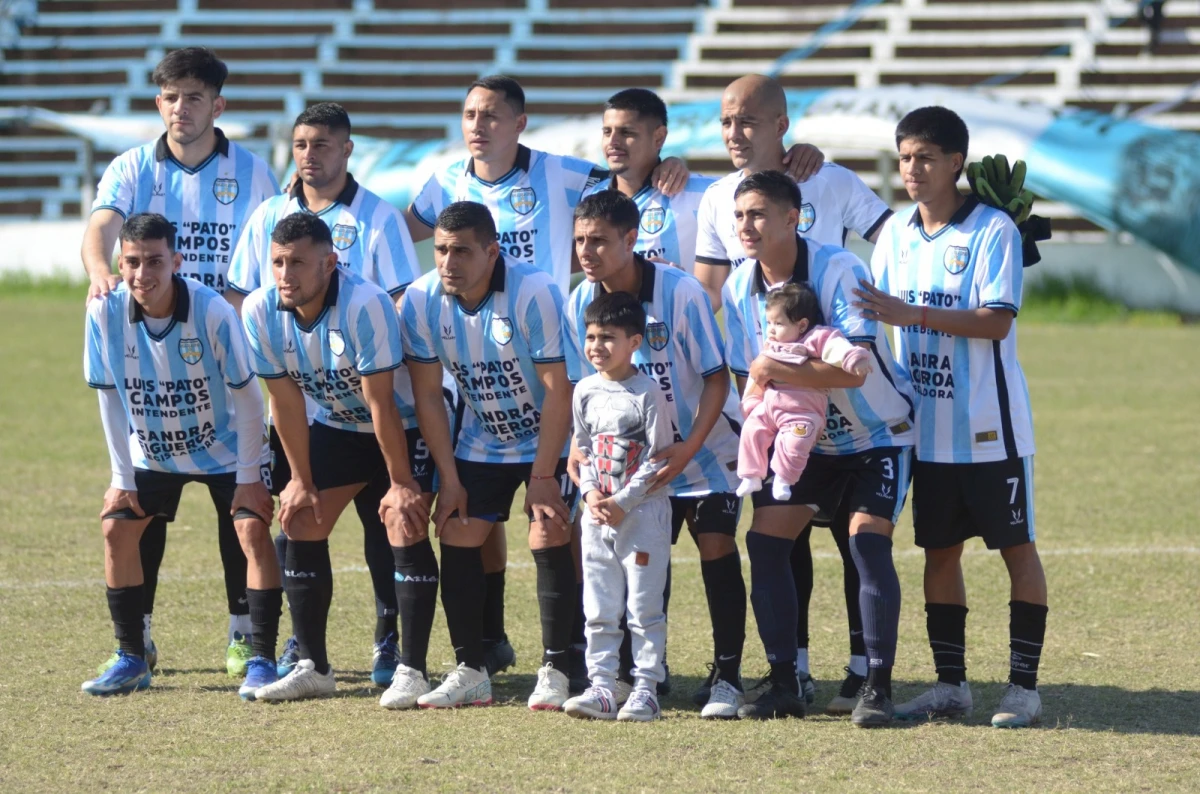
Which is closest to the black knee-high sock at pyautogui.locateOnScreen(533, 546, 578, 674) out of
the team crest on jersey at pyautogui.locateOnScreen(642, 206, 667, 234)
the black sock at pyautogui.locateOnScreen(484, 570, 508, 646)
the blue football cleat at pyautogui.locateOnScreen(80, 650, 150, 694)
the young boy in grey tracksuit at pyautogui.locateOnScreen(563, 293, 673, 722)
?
the young boy in grey tracksuit at pyautogui.locateOnScreen(563, 293, 673, 722)

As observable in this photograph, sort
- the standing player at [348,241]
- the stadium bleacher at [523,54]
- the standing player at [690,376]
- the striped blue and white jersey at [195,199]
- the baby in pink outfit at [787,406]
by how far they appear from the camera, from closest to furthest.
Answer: the baby in pink outfit at [787,406], the standing player at [690,376], the standing player at [348,241], the striped blue and white jersey at [195,199], the stadium bleacher at [523,54]

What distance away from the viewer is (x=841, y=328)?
477cm

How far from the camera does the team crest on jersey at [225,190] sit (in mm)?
6000

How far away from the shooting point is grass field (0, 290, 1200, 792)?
13.9 feet

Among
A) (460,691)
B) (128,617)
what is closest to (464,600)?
(460,691)

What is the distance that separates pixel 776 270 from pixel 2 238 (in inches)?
829

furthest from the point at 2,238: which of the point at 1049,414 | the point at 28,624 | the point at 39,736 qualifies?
the point at 39,736

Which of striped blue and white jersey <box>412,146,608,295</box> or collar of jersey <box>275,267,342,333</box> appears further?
striped blue and white jersey <box>412,146,608,295</box>

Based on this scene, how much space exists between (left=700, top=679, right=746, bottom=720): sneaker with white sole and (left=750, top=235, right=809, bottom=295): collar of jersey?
1253 mm

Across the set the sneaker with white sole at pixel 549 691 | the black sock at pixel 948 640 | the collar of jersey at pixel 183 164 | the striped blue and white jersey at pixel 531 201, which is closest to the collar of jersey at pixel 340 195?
the striped blue and white jersey at pixel 531 201

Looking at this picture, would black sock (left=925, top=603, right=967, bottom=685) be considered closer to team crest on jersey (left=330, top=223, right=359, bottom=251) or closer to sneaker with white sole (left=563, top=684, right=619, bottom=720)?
sneaker with white sole (left=563, top=684, right=619, bottom=720)

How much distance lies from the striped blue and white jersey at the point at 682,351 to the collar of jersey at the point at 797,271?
0.60 feet

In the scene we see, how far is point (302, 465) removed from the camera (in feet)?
17.2

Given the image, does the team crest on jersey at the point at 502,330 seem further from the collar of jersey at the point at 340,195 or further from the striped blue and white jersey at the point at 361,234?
the collar of jersey at the point at 340,195
